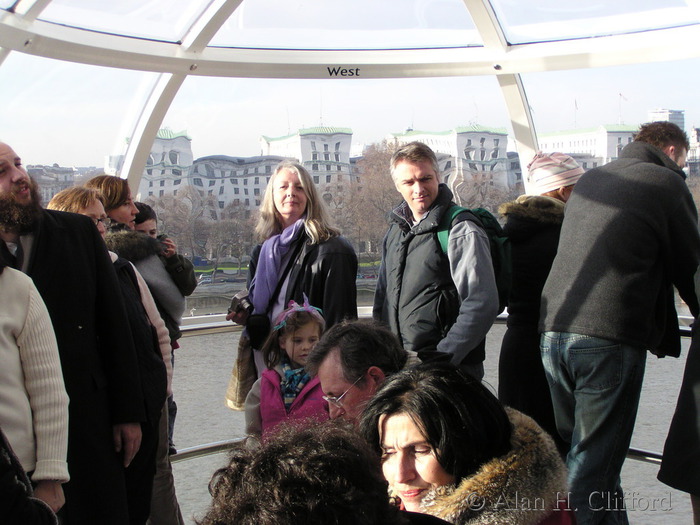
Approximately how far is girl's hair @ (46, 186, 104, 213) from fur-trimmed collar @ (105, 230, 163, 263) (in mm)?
391

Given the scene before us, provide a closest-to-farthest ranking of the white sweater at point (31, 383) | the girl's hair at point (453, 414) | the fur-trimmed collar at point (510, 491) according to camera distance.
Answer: the fur-trimmed collar at point (510, 491) → the girl's hair at point (453, 414) → the white sweater at point (31, 383)

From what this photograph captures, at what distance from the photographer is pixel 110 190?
400 cm

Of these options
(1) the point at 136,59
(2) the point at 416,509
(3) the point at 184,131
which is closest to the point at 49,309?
(2) the point at 416,509

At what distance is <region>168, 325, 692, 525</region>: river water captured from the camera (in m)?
3.67

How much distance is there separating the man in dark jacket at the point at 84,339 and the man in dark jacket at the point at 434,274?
4.35 feet

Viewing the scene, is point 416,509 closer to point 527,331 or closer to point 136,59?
point 527,331

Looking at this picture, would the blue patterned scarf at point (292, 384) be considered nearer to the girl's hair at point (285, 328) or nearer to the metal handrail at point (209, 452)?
the girl's hair at point (285, 328)

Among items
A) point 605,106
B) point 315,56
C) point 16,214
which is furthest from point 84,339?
point 605,106

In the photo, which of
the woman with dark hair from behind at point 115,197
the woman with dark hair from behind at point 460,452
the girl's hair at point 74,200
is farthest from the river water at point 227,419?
the woman with dark hair from behind at point 460,452

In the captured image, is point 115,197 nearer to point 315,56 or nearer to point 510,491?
point 510,491

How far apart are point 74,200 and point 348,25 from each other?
186 inches

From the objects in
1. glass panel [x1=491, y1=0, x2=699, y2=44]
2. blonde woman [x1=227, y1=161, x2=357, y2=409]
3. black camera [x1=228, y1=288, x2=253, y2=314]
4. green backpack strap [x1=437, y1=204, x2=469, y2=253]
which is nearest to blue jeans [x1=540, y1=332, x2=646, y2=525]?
green backpack strap [x1=437, y1=204, x2=469, y2=253]

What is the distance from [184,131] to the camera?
820cm

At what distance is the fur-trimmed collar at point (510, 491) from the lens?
1729 millimetres
